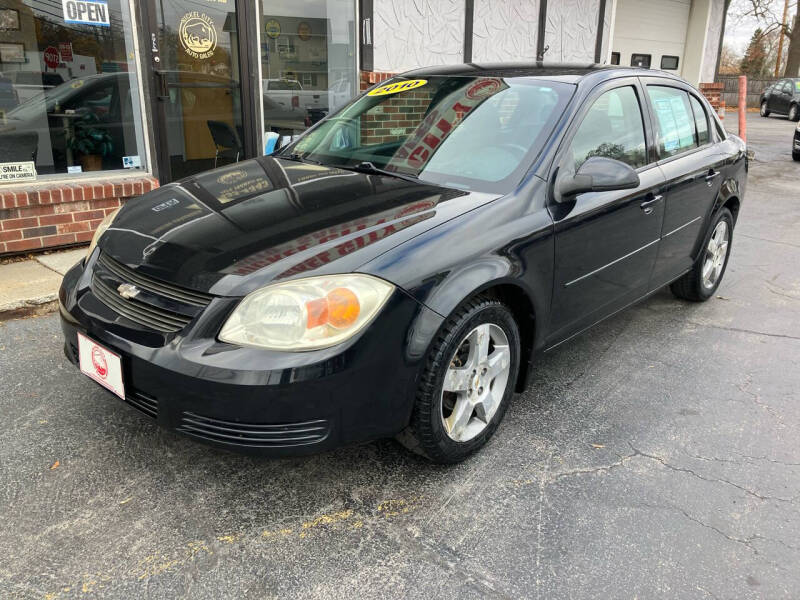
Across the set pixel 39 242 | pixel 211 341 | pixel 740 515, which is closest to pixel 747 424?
pixel 740 515

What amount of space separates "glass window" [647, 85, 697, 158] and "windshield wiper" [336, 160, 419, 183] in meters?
1.64

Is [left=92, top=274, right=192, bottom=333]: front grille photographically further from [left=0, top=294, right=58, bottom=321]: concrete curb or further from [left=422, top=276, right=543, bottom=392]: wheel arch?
[left=0, top=294, right=58, bottom=321]: concrete curb

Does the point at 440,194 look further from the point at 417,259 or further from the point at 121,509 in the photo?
the point at 121,509

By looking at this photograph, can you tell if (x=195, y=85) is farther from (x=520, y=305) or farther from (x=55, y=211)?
(x=520, y=305)

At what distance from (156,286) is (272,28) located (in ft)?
17.6

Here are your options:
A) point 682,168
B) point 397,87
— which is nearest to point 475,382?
point 397,87

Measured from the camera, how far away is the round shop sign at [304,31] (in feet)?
23.8

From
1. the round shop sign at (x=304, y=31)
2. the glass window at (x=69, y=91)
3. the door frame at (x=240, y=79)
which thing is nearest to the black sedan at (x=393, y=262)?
the door frame at (x=240, y=79)

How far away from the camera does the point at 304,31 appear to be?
7340 mm

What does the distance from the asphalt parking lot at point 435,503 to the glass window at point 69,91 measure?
8.72 feet

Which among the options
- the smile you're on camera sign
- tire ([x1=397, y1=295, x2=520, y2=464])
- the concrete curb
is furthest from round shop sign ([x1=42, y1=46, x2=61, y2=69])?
tire ([x1=397, y1=295, x2=520, y2=464])

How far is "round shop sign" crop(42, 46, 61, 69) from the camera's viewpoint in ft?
17.8

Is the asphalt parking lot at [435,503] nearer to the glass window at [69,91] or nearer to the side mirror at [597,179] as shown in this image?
the side mirror at [597,179]

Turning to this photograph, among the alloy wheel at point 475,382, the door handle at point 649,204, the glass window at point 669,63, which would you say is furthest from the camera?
the glass window at point 669,63
